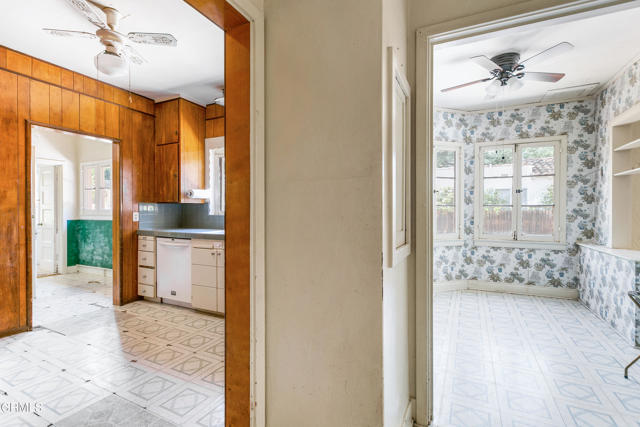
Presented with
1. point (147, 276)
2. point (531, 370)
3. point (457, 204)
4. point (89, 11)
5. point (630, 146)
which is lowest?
point (531, 370)

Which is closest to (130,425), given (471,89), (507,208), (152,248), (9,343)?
(9,343)

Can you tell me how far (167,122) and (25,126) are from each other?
1502 mm

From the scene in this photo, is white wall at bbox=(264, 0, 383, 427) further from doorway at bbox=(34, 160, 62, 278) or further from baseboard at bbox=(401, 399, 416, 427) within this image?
doorway at bbox=(34, 160, 62, 278)

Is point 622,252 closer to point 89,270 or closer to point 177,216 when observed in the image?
point 177,216

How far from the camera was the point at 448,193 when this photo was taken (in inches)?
191

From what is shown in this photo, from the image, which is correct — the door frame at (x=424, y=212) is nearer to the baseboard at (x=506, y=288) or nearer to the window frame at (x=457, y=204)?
the baseboard at (x=506, y=288)

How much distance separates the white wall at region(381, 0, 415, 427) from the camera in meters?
1.22

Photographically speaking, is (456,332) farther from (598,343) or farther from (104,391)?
(104,391)

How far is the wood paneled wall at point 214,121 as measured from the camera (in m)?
4.38

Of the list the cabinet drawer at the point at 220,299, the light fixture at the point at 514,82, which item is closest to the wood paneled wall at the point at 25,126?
the cabinet drawer at the point at 220,299

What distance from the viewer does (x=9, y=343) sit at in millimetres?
2867

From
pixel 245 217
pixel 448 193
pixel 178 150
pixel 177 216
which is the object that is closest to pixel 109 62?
pixel 178 150

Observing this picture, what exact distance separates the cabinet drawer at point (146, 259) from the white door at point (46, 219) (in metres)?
2.88

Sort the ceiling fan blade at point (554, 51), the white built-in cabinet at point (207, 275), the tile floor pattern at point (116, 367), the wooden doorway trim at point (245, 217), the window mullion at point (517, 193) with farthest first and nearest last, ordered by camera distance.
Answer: the window mullion at point (517, 193), the white built-in cabinet at point (207, 275), the ceiling fan blade at point (554, 51), the tile floor pattern at point (116, 367), the wooden doorway trim at point (245, 217)
